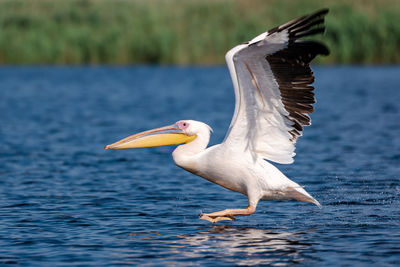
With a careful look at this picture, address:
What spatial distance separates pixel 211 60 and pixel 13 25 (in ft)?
30.0

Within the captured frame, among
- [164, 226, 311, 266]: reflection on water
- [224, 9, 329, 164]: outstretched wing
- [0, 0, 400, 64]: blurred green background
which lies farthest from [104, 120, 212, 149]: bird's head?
[0, 0, 400, 64]: blurred green background

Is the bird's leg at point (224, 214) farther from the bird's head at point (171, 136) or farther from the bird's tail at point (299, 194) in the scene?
the bird's head at point (171, 136)

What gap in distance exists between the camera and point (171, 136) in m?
7.46

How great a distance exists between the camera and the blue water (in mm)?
6121

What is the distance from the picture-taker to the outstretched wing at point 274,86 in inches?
240

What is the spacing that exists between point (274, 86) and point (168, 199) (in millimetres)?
2592

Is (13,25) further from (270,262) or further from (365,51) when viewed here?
(270,262)

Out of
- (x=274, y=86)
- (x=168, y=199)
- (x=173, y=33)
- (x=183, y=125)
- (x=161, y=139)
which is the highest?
→ (x=173, y=33)

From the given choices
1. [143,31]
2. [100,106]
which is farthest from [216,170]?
[143,31]

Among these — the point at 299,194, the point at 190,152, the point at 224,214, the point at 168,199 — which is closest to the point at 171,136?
the point at 190,152

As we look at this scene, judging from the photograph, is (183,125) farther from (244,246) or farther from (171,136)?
(244,246)

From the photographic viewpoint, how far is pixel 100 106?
21047 millimetres

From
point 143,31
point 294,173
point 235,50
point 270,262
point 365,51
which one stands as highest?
point 143,31

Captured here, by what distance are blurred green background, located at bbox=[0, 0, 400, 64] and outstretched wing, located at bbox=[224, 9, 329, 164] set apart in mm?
22072
